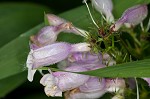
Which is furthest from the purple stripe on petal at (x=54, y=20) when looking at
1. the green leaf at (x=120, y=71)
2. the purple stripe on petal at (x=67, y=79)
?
the green leaf at (x=120, y=71)

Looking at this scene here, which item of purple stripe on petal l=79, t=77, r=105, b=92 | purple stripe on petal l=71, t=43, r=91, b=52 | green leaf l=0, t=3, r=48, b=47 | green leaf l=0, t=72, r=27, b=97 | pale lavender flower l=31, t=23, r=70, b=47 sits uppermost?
green leaf l=0, t=3, r=48, b=47

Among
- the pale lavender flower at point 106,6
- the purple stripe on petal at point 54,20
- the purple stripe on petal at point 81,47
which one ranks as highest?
the pale lavender flower at point 106,6

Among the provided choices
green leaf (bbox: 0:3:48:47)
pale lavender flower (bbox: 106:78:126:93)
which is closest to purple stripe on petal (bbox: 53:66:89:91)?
pale lavender flower (bbox: 106:78:126:93)

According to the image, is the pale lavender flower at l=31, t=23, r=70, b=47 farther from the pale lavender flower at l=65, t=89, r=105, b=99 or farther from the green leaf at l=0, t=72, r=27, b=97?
the green leaf at l=0, t=72, r=27, b=97

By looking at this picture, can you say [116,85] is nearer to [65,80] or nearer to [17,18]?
[65,80]

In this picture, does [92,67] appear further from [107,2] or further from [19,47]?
[19,47]

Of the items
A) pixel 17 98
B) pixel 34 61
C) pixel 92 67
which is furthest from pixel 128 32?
pixel 17 98

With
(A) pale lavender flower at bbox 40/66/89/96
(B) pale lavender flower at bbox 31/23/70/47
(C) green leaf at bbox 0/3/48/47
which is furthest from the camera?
(C) green leaf at bbox 0/3/48/47

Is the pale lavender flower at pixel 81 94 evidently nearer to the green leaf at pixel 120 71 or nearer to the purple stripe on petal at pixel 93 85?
the purple stripe on petal at pixel 93 85
